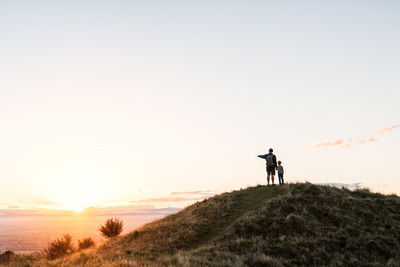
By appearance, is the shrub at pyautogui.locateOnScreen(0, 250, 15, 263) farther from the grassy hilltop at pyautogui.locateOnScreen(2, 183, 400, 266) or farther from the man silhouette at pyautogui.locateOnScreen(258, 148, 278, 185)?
the man silhouette at pyautogui.locateOnScreen(258, 148, 278, 185)

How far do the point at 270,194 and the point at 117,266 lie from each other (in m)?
12.8

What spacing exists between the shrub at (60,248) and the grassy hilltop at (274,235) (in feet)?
8.08

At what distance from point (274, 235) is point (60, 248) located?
16898mm

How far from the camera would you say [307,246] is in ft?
50.6

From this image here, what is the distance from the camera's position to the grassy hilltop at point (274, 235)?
14.4 meters

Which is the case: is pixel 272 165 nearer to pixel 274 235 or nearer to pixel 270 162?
pixel 270 162

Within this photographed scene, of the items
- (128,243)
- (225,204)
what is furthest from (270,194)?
(128,243)

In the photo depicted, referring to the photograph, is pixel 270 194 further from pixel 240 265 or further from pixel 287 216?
pixel 240 265

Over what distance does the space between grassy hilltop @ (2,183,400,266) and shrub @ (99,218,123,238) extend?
5.96 metres

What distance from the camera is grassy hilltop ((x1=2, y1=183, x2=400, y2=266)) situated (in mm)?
14375

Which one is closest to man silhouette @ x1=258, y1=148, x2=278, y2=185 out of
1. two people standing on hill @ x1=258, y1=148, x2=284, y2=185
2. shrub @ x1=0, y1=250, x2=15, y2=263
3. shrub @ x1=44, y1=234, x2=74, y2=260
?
two people standing on hill @ x1=258, y1=148, x2=284, y2=185

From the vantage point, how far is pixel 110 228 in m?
28.5

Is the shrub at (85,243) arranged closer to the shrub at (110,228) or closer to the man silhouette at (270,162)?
the shrub at (110,228)

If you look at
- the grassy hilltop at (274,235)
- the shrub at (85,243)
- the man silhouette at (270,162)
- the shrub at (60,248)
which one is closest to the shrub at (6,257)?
the grassy hilltop at (274,235)
